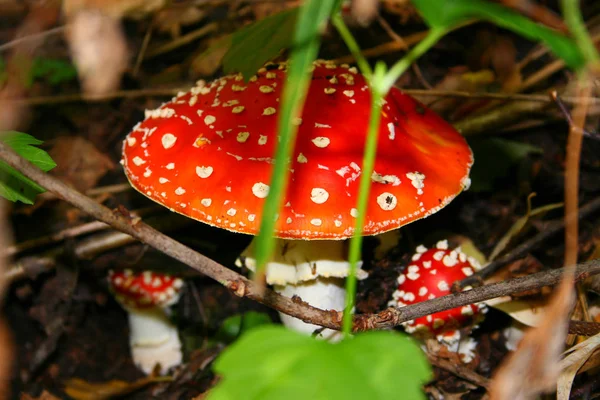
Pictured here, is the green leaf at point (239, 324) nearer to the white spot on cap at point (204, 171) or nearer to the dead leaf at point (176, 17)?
the white spot on cap at point (204, 171)

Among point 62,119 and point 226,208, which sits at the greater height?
point 226,208

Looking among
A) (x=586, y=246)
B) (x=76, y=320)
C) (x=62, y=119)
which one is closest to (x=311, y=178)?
(x=586, y=246)

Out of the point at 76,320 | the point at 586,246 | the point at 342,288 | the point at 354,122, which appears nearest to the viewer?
the point at 354,122

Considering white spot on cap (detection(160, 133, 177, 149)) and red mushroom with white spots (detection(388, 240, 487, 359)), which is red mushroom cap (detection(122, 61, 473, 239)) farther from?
red mushroom with white spots (detection(388, 240, 487, 359))

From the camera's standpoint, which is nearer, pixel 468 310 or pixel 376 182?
pixel 376 182

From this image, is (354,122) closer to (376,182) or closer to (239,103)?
(376,182)

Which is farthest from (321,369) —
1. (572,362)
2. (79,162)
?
(79,162)

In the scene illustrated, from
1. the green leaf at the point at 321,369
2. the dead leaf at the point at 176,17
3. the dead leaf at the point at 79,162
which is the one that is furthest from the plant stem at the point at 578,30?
the dead leaf at the point at 176,17

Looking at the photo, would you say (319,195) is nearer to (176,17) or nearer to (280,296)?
(280,296)
